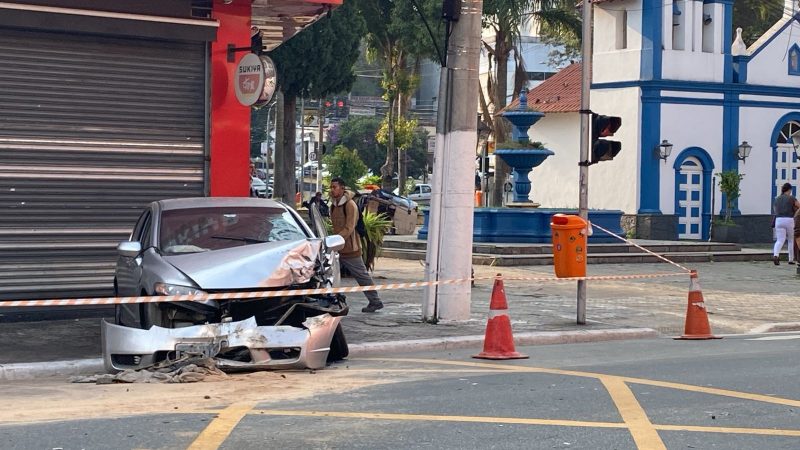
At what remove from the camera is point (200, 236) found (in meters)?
11.5

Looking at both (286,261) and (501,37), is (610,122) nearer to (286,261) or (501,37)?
(286,261)

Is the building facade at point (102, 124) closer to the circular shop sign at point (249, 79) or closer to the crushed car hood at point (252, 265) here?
the circular shop sign at point (249, 79)

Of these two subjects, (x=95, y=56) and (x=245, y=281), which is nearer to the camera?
(x=245, y=281)

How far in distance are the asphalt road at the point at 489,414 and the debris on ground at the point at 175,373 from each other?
29cm

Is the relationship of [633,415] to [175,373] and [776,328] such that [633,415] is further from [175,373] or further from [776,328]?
[776,328]

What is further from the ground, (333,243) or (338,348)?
(333,243)

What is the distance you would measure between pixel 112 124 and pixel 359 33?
19349 mm

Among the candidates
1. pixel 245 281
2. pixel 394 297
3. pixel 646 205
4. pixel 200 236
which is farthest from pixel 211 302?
pixel 646 205

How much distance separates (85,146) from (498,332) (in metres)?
6.12

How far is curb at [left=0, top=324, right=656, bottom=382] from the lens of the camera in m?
11.1

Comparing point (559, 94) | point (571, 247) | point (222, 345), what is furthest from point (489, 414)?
point (559, 94)

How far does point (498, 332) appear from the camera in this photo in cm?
1205

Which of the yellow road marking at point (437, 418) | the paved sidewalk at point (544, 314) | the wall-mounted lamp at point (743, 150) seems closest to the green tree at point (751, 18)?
the wall-mounted lamp at point (743, 150)

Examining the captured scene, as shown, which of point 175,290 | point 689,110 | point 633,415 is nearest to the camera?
point 633,415
